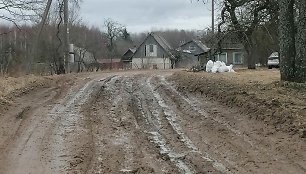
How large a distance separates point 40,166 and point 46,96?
7.76 metres

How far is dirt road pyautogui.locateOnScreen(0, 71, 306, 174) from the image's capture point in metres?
6.71

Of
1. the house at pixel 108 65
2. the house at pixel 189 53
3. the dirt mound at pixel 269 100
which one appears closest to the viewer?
the dirt mound at pixel 269 100

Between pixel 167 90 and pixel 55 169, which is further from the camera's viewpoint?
pixel 167 90

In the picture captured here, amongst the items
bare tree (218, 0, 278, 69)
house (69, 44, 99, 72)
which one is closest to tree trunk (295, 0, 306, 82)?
bare tree (218, 0, 278, 69)

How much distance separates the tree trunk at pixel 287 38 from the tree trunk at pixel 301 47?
0.21 metres

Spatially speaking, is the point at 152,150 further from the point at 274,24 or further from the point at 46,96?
the point at 274,24

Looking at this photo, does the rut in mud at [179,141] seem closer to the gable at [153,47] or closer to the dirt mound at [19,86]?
the dirt mound at [19,86]

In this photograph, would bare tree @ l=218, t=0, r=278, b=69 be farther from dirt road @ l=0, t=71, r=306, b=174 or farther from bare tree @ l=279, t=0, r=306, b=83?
dirt road @ l=0, t=71, r=306, b=174

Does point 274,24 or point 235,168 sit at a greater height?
point 274,24

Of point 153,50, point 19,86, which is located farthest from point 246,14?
point 153,50

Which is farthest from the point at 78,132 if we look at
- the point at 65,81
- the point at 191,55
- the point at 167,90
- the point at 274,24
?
the point at 191,55

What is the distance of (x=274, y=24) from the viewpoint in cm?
1850

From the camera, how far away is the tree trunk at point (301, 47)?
12484mm

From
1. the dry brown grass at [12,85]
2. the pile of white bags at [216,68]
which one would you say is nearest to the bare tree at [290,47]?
the dry brown grass at [12,85]
